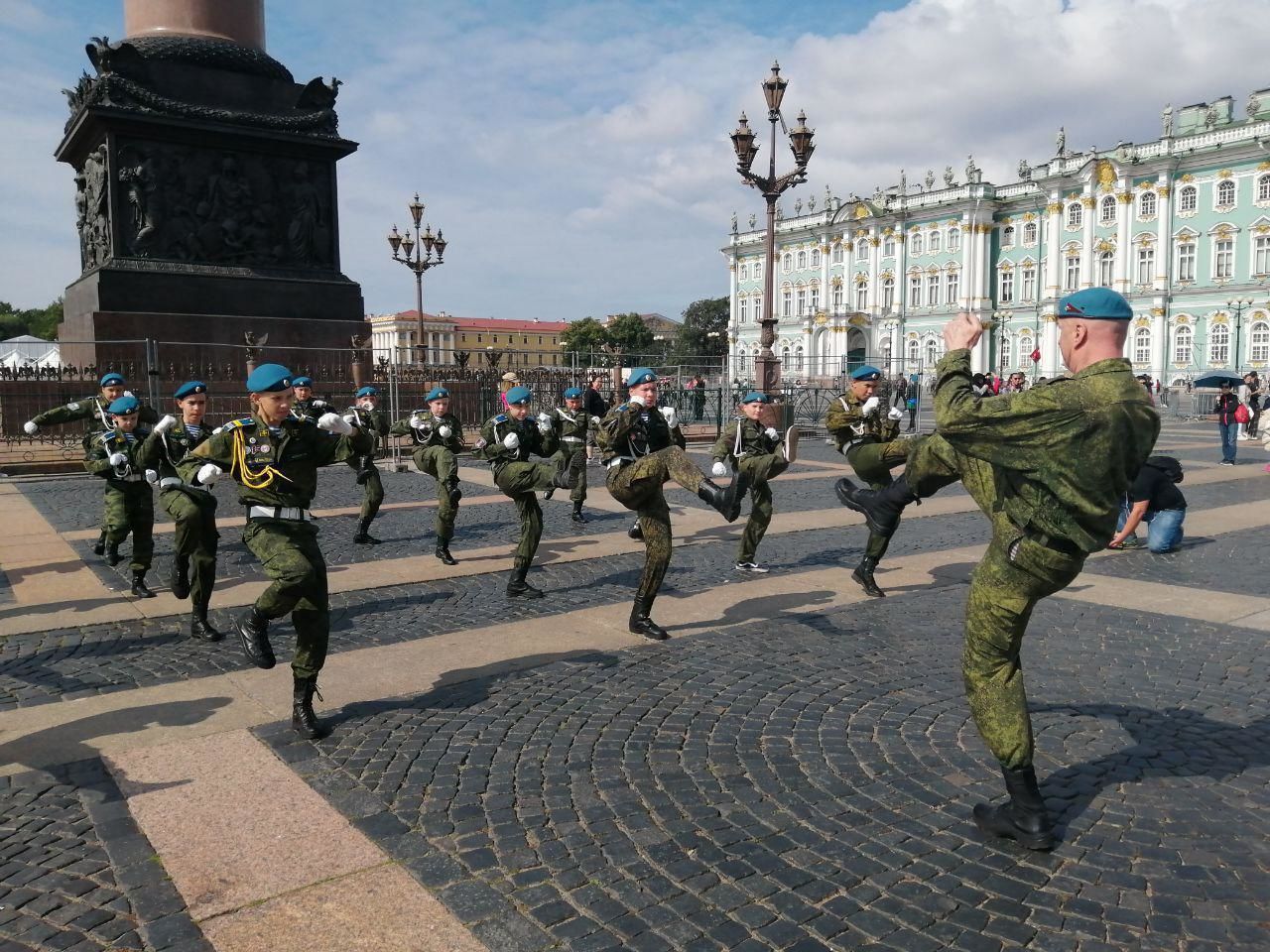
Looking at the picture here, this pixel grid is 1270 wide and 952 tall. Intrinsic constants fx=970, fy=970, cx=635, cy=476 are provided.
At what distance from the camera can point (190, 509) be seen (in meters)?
7.16

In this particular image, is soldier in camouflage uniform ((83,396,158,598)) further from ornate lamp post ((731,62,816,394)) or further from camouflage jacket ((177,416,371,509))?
ornate lamp post ((731,62,816,394))

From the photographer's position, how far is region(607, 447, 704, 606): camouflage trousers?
22.3 ft

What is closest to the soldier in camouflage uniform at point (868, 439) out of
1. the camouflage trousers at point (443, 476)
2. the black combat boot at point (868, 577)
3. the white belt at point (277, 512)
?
the black combat boot at point (868, 577)

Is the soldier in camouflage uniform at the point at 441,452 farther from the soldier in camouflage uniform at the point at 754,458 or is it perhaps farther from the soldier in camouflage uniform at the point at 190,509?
the soldier in camouflage uniform at the point at 754,458

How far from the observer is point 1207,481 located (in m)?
16.9

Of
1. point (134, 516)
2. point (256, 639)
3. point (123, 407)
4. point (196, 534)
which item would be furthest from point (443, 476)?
point (256, 639)

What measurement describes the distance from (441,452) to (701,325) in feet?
383

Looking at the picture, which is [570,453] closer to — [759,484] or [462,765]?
[759,484]

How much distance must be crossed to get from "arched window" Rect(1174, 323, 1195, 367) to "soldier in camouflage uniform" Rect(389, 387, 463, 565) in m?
66.2

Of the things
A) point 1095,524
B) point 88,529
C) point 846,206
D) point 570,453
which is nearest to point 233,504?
point 88,529

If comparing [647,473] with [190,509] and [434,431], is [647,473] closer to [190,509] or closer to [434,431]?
[190,509]

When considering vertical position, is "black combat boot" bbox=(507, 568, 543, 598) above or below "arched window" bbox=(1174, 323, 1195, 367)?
below

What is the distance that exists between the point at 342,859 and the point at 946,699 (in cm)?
338

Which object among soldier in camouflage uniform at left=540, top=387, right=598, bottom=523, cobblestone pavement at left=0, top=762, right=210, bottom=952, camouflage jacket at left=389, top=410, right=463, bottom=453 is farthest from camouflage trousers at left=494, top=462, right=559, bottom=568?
cobblestone pavement at left=0, top=762, right=210, bottom=952
